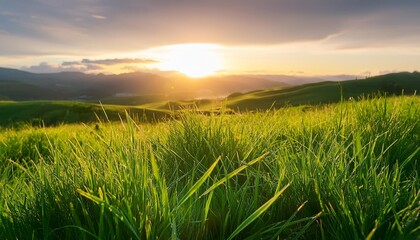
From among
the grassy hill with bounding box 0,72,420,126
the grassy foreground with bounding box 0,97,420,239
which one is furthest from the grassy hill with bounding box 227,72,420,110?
the grassy foreground with bounding box 0,97,420,239

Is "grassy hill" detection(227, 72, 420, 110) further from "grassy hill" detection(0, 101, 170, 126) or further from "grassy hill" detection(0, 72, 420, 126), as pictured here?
"grassy hill" detection(0, 101, 170, 126)

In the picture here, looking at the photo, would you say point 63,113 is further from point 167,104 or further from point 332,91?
point 332,91

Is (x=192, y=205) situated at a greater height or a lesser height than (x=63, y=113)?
greater

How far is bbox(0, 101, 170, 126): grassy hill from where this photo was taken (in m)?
40.6

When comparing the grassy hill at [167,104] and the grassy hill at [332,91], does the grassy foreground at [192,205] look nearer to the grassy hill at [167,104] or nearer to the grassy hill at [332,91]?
the grassy hill at [167,104]

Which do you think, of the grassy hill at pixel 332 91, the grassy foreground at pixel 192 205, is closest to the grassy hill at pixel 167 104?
the grassy hill at pixel 332 91

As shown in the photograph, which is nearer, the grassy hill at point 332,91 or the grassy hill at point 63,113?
the grassy hill at point 63,113

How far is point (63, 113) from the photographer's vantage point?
46406mm

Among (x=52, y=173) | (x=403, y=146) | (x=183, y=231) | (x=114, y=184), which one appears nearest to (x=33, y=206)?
(x=52, y=173)

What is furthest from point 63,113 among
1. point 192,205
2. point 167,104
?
point 192,205

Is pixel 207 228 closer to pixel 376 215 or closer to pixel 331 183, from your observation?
pixel 331 183

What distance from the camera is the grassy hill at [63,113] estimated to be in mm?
40594

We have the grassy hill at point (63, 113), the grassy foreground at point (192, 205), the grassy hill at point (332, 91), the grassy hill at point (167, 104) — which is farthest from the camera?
the grassy hill at point (332, 91)

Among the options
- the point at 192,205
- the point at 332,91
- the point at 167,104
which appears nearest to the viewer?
the point at 192,205
